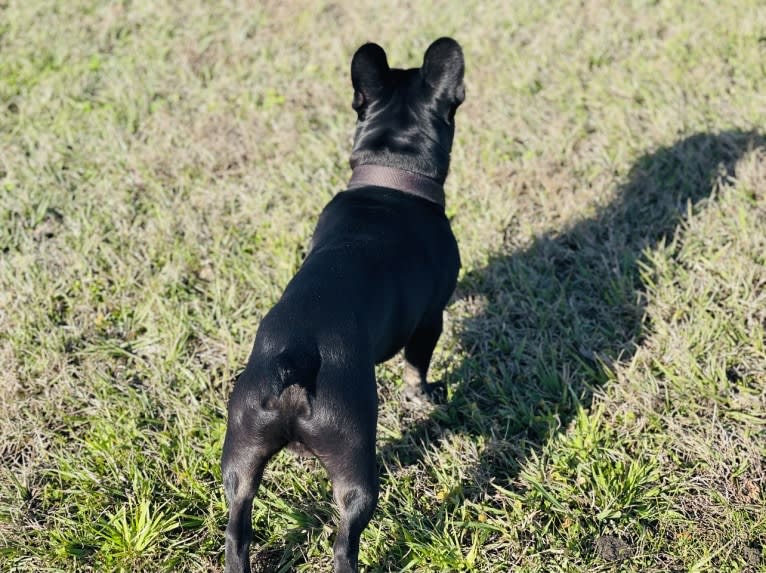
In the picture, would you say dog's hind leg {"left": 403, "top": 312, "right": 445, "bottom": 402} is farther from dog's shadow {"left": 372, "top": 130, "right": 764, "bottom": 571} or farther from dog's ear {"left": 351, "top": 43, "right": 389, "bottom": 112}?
dog's ear {"left": 351, "top": 43, "right": 389, "bottom": 112}

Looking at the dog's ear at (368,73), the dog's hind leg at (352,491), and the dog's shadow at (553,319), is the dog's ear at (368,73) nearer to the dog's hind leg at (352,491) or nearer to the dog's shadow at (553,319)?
the dog's shadow at (553,319)

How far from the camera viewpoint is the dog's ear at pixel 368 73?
3.74 metres

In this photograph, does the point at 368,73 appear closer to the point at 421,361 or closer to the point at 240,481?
the point at 421,361

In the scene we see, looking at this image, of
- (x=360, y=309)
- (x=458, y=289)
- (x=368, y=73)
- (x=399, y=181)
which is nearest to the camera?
(x=360, y=309)

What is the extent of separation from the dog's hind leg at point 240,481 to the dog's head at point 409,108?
164cm

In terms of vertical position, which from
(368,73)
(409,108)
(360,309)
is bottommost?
(360,309)

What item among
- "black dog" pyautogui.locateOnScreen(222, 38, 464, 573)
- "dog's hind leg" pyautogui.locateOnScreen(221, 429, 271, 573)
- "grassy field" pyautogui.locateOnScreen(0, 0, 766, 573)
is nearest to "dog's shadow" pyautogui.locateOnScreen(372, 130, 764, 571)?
"grassy field" pyautogui.locateOnScreen(0, 0, 766, 573)

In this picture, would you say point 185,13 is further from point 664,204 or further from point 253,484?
point 253,484

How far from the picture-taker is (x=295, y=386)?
2.64 m

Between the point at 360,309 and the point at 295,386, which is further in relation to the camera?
the point at 360,309

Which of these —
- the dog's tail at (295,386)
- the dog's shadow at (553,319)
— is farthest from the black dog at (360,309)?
the dog's shadow at (553,319)

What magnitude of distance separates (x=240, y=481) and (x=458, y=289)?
92.0 inches

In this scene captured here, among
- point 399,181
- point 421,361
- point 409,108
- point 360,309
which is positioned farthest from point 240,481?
point 409,108

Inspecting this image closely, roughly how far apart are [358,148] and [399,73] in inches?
17.5
